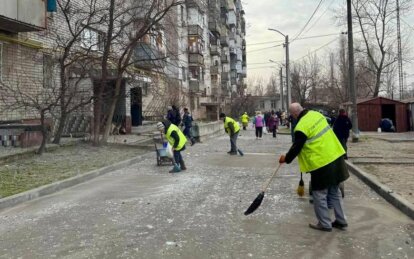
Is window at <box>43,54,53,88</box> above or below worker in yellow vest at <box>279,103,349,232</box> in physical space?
above

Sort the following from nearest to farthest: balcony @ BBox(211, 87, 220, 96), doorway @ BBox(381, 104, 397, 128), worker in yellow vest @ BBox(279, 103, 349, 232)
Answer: worker in yellow vest @ BBox(279, 103, 349, 232) < doorway @ BBox(381, 104, 397, 128) < balcony @ BBox(211, 87, 220, 96)

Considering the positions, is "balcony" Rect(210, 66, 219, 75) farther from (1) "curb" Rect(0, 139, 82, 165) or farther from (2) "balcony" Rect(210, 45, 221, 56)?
(1) "curb" Rect(0, 139, 82, 165)

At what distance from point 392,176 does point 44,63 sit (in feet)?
46.5

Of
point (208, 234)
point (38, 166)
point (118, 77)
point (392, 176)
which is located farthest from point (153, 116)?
point (208, 234)

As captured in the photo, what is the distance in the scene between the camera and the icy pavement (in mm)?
5227

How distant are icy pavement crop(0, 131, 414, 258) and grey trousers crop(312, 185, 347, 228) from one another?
191mm

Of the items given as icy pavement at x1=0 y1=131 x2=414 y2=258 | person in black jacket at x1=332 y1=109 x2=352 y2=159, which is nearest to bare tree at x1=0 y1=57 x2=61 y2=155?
icy pavement at x1=0 y1=131 x2=414 y2=258

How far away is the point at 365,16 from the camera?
41.5m

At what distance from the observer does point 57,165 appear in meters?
12.2

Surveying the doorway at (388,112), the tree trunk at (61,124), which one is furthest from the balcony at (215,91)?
the tree trunk at (61,124)

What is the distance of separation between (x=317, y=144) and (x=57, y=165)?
326 inches

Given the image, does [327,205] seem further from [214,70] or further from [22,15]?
[214,70]

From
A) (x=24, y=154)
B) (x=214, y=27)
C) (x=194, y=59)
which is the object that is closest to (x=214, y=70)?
(x=214, y=27)

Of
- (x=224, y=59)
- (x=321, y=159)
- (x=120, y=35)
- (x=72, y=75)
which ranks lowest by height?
(x=321, y=159)
